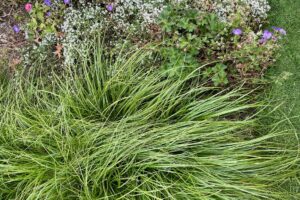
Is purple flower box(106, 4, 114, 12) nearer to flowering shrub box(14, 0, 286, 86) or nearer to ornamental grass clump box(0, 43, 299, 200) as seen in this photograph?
flowering shrub box(14, 0, 286, 86)

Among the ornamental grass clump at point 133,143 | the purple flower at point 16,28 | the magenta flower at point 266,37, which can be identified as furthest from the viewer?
the purple flower at point 16,28

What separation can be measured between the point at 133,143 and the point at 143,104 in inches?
16.7

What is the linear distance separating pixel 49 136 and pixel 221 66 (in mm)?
1351

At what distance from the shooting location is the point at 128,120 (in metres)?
2.72

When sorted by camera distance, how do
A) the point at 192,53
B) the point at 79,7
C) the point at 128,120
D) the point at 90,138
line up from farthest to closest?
the point at 79,7
the point at 192,53
the point at 128,120
the point at 90,138

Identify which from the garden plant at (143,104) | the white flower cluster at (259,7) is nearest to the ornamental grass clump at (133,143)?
the garden plant at (143,104)

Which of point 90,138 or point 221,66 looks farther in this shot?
point 221,66

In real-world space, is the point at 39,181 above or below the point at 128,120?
below

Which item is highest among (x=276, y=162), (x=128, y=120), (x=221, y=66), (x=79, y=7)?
(x=79, y=7)

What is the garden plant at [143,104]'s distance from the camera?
248 centimetres

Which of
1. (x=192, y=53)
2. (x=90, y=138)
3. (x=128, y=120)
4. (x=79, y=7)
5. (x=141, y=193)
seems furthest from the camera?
(x=79, y=7)

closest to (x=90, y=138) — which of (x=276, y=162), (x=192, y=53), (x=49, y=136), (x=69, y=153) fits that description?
(x=69, y=153)

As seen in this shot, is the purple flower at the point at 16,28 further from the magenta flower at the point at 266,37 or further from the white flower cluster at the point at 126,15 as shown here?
the magenta flower at the point at 266,37

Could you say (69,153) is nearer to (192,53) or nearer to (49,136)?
(49,136)
